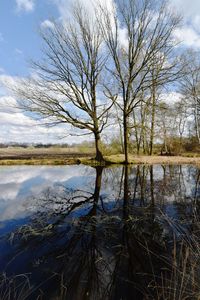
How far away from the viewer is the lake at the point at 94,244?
2871 millimetres

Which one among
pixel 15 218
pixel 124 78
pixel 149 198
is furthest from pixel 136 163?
pixel 15 218

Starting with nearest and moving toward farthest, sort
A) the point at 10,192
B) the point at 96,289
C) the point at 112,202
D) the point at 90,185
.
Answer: the point at 96,289
the point at 112,202
the point at 10,192
the point at 90,185

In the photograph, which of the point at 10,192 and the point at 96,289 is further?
the point at 10,192

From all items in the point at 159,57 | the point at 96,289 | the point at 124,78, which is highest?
the point at 159,57

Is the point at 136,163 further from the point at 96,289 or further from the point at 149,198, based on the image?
the point at 96,289

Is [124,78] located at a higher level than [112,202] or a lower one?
higher

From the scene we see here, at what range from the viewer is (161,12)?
1641 centimetres

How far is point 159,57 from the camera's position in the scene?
17078 millimetres

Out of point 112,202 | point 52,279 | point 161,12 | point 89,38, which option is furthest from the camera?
point 89,38

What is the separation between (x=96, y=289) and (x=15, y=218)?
326 centimetres

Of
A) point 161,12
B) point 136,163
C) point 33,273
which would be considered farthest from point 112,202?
point 161,12

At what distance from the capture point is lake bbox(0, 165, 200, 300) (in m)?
2.87

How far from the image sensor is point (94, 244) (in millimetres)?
4070

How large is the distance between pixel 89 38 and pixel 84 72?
252 centimetres
